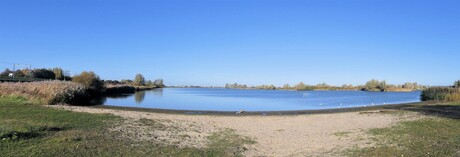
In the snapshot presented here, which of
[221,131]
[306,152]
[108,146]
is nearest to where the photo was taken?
[108,146]

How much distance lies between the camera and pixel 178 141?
12977 millimetres

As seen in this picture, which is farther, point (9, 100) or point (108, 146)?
point (9, 100)

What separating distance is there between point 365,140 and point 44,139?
1047 centimetres

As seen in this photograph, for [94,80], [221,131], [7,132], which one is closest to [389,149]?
[221,131]

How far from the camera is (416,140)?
12844 millimetres

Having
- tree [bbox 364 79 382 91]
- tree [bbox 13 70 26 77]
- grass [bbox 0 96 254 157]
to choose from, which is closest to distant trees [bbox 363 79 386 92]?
tree [bbox 364 79 382 91]

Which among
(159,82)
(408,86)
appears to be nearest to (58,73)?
(159,82)

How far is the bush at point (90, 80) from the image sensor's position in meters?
61.6

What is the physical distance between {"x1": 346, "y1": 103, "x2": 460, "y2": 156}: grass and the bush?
5224 cm

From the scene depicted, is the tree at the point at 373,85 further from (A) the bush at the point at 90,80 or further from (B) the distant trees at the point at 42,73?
(A) the bush at the point at 90,80

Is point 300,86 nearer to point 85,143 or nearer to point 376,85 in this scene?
point 376,85

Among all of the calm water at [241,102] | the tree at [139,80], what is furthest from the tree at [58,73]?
the tree at [139,80]

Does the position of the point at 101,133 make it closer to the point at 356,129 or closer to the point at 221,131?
the point at 221,131

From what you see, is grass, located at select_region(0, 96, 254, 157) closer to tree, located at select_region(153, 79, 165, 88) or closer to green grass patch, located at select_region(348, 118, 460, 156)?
green grass patch, located at select_region(348, 118, 460, 156)
